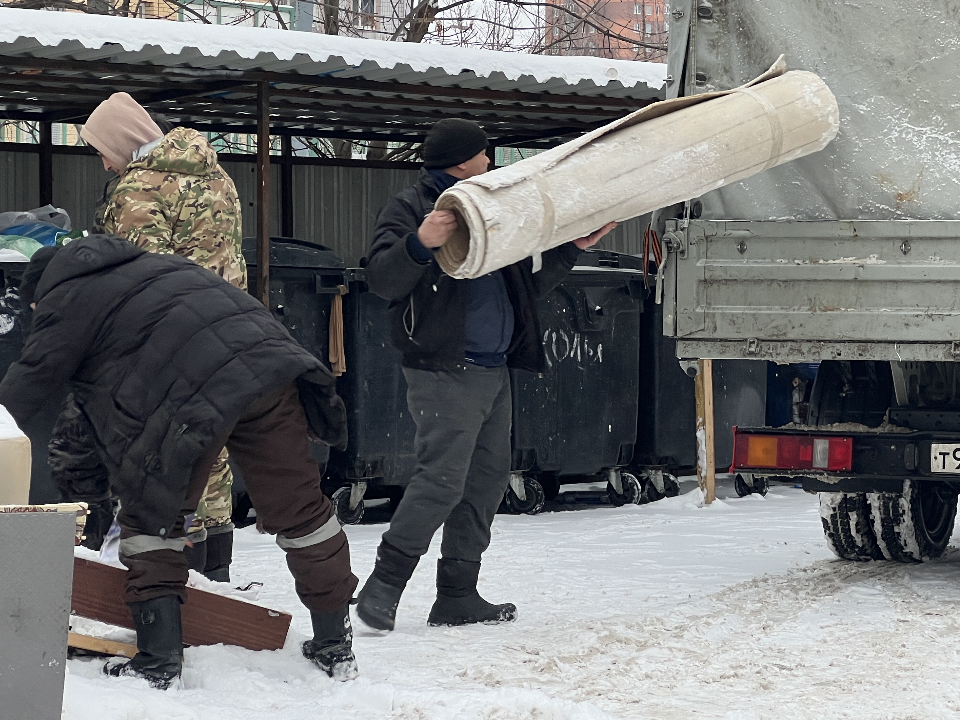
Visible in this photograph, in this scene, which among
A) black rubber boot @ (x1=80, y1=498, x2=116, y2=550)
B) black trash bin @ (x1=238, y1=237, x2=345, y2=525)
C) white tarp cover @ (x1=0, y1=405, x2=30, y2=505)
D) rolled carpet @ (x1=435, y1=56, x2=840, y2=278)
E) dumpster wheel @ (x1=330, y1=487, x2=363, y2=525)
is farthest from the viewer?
dumpster wheel @ (x1=330, y1=487, x2=363, y2=525)

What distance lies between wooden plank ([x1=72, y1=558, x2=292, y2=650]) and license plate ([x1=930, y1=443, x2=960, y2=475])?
2640mm

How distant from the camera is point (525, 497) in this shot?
852cm

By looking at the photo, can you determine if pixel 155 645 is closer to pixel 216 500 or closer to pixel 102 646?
pixel 102 646

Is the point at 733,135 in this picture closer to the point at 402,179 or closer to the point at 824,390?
Answer: the point at 824,390

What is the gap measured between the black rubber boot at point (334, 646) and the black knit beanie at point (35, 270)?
1190 mm

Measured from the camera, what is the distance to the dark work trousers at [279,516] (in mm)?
3926

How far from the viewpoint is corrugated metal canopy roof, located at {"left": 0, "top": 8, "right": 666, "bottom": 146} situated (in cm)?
750

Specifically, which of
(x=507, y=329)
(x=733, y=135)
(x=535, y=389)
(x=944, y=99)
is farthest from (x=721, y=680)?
(x=535, y=389)

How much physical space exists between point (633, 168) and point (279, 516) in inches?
60.1

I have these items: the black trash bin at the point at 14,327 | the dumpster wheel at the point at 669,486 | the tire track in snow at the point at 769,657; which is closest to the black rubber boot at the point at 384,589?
the tire track in snow at the point at 769,657

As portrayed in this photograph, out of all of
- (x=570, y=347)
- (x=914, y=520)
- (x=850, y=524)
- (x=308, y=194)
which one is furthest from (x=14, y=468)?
(x=308, y=194)

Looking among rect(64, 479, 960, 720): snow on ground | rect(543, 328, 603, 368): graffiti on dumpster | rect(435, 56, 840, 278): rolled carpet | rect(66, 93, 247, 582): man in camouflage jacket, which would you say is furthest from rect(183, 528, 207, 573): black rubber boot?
rect(543, 328, 603, 368): graffiti on dumpster

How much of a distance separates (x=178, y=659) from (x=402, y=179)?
30.4 ft

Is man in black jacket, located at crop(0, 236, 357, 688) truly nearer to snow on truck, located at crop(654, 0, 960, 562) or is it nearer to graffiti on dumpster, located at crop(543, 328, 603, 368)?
snow on truck, located at crop(654, 0, 960, 562)
